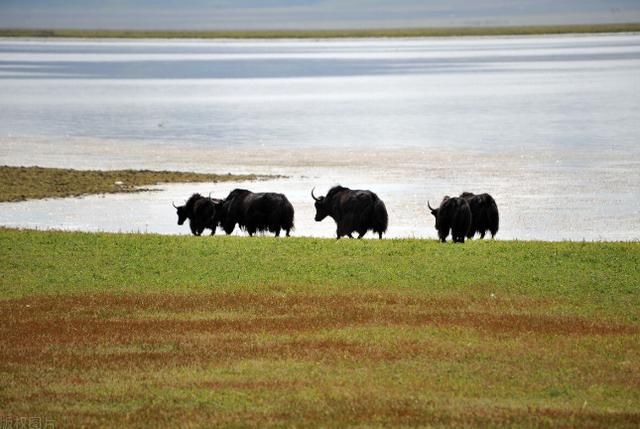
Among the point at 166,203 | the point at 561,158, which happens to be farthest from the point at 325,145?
the point at 166,203

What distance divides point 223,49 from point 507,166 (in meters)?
106

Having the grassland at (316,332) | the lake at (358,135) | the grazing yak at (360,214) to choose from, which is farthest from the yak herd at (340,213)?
the grassland at (316,332)

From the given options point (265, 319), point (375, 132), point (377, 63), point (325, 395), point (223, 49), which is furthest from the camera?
point (223, 49)

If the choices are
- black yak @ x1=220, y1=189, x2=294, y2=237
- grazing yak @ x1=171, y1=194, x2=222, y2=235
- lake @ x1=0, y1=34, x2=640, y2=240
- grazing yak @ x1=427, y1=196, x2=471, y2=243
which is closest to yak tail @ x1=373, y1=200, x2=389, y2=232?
lake @ x1=0, y1=34, x2=640, y2=240

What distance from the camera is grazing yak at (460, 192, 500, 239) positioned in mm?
19453

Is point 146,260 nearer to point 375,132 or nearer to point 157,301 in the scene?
point 157,301

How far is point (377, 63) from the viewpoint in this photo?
98688 millimetres

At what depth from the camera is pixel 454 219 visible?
18.6 metres

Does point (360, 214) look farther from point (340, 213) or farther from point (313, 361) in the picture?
point (313, 361)

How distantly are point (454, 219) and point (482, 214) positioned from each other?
1.04 metres

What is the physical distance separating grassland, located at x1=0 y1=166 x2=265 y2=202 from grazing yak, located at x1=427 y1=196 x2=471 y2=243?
10004 millimetres

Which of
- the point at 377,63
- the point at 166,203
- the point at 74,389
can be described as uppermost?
the point at 377,63

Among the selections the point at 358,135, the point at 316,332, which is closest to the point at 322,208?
the point at 316,332

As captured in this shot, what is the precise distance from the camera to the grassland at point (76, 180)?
2658 cm
